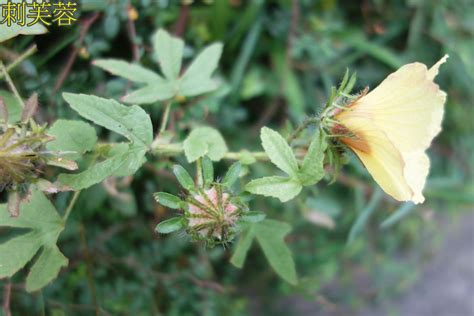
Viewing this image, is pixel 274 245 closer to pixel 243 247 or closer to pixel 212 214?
pixel 243 247

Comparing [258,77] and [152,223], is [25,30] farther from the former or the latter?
[258,77]

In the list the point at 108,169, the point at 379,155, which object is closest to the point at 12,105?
the point at 108,169

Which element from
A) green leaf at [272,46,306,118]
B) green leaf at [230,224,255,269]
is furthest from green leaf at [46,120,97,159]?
green leaf at [272,46,306,118]

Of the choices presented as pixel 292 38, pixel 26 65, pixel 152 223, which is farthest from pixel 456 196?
pixel 26 65

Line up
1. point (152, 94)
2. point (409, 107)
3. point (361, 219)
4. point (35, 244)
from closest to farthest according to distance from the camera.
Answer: point (409, 107) < point (35, 244) < point (152, 94) < point (361, 219)

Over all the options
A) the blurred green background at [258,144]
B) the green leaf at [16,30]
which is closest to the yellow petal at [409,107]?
the blurred green background at [258,144]

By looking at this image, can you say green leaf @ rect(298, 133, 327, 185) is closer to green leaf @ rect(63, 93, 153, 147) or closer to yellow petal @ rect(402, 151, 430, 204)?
yellow petal @ rect(402, 151, 430, 204)
